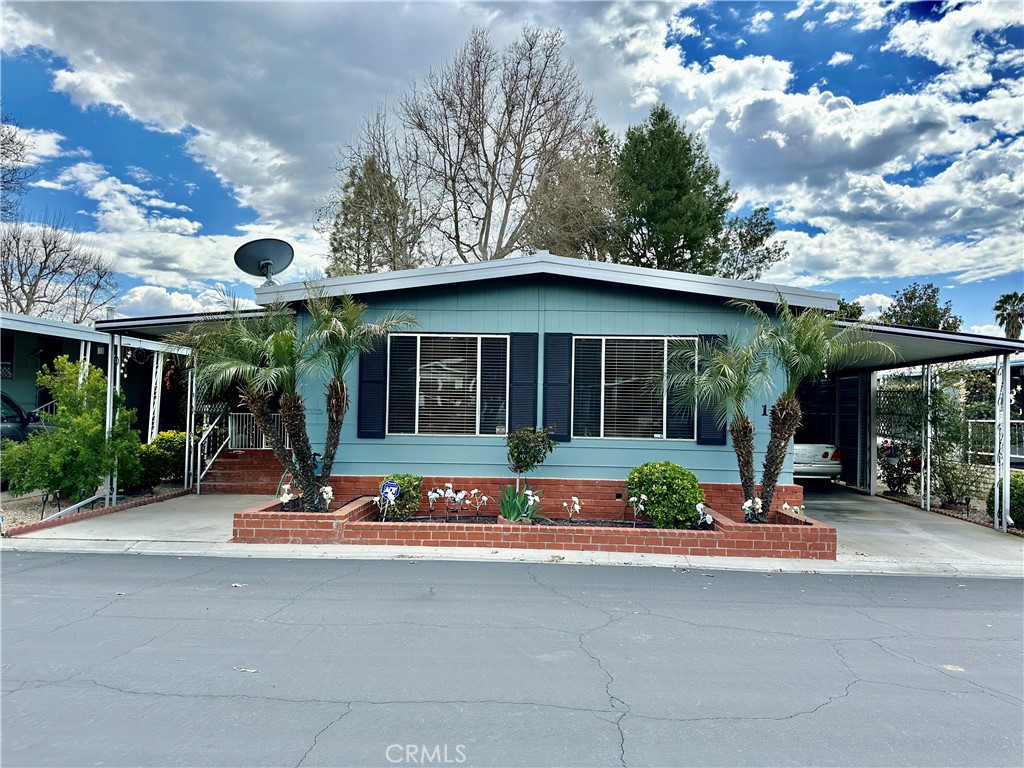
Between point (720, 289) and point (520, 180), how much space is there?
1409 centimetres

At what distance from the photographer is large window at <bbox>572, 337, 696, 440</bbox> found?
29.3 feet

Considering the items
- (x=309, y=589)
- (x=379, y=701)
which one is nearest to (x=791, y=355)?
(x=309, y=589)

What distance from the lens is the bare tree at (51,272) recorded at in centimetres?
2839

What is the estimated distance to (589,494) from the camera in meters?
8.88

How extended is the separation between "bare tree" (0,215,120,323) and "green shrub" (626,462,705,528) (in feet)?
93.4

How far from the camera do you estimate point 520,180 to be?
21.2 m

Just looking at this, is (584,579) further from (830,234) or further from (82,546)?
(830,234)

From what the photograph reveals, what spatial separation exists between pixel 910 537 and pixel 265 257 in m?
10.2

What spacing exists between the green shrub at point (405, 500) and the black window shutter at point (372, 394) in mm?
950

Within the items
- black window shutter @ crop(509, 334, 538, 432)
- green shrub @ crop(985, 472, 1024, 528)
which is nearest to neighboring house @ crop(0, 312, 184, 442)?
black window shutter @ crop(509, 334, 538, 432)

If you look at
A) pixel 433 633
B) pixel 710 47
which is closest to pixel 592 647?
pixel 433 633

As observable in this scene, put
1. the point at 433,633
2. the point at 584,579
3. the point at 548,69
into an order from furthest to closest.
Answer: the point at 548,69 < the point at 584,579 < the point at 433,633

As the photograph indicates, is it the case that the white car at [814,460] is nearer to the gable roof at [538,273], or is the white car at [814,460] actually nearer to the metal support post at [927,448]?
the metal support post at [927,448]

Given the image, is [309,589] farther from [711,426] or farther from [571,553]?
[711,426]
